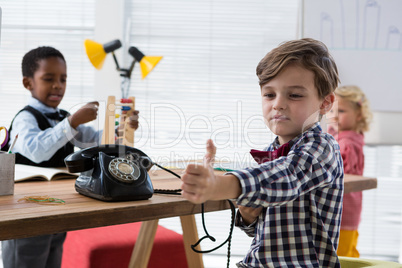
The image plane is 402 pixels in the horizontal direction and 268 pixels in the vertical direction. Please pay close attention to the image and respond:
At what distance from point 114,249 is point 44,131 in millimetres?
497

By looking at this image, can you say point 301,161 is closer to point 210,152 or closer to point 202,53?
point 210,152

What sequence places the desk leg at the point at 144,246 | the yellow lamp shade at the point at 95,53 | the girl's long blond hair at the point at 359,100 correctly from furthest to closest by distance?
the girl's long blond hair at the point at 359,100, the yellow lamp shade at the point at 95,53, the desk leg at the point at 144,246

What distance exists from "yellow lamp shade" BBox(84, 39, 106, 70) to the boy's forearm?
1.38 metres

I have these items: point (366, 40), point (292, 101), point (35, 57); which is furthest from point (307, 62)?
point (366, 40)

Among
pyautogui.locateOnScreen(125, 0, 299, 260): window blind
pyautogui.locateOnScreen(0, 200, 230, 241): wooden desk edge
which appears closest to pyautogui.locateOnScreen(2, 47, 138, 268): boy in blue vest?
pyautogui.locateOnScreen(0, 200, 230, 241): wooden desk edge

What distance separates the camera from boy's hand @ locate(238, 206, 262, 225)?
88cm

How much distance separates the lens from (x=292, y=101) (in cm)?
85

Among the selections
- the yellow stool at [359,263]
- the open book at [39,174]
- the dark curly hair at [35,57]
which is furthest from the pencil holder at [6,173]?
the dark curly hair at [35,57]

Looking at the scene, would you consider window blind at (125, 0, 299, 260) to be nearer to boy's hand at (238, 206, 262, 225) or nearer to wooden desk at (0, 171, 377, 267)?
wooden desk at (0, 171, 377, 267)

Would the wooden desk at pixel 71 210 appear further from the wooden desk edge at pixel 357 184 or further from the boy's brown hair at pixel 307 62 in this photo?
the wooden desk edge at pixel 357 184

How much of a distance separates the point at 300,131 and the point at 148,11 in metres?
2.27

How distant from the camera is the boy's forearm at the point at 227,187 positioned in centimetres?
61

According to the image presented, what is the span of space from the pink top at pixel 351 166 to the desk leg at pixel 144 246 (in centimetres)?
129

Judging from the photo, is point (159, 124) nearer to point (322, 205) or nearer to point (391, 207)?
point (391, 207)
